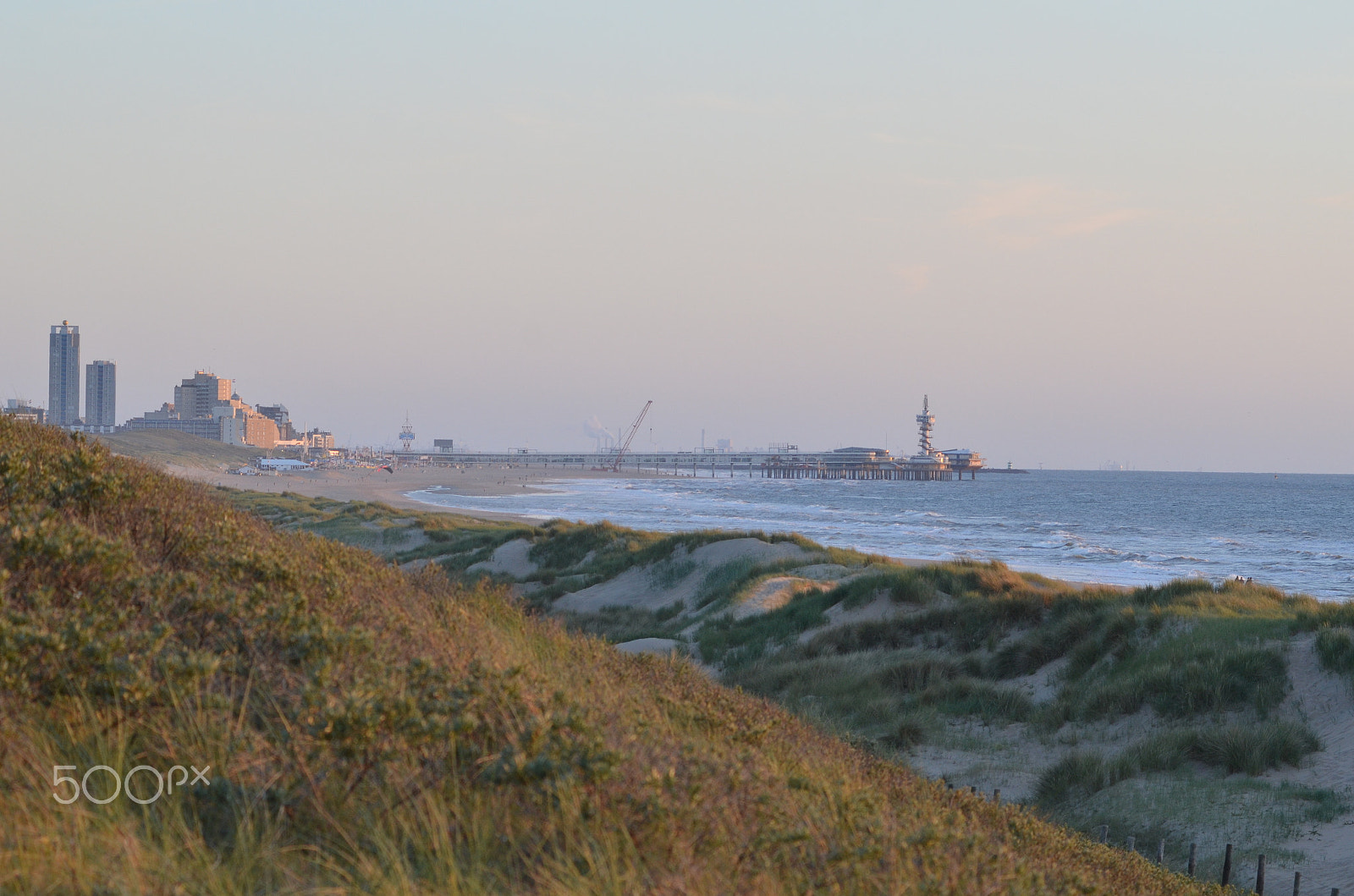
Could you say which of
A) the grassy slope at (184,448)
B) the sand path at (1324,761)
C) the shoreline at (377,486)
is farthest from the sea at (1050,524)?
the grassy slope at (184,448)

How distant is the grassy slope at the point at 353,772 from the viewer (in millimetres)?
3615

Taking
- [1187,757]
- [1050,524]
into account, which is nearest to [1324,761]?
[1187,757]

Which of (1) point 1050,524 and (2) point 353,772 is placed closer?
(2) point 353,772

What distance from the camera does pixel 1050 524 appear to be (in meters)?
80.1

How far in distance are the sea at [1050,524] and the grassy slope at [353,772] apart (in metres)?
38.4

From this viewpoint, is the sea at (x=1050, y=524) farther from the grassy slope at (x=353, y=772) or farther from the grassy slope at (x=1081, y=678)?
the grassy slope at (x=353, y=772)

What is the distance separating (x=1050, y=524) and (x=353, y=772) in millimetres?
82350

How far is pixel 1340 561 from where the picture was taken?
5200 centimetres

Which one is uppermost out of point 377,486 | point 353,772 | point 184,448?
point 184,448

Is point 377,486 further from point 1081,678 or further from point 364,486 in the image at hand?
point 1081,678

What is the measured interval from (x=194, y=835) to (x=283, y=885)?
529 mm

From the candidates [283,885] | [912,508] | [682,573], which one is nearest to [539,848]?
[283,885]

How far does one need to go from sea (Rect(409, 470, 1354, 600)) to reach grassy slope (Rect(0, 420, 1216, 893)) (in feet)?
126

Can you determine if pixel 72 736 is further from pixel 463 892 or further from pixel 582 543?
pixel 582 543
